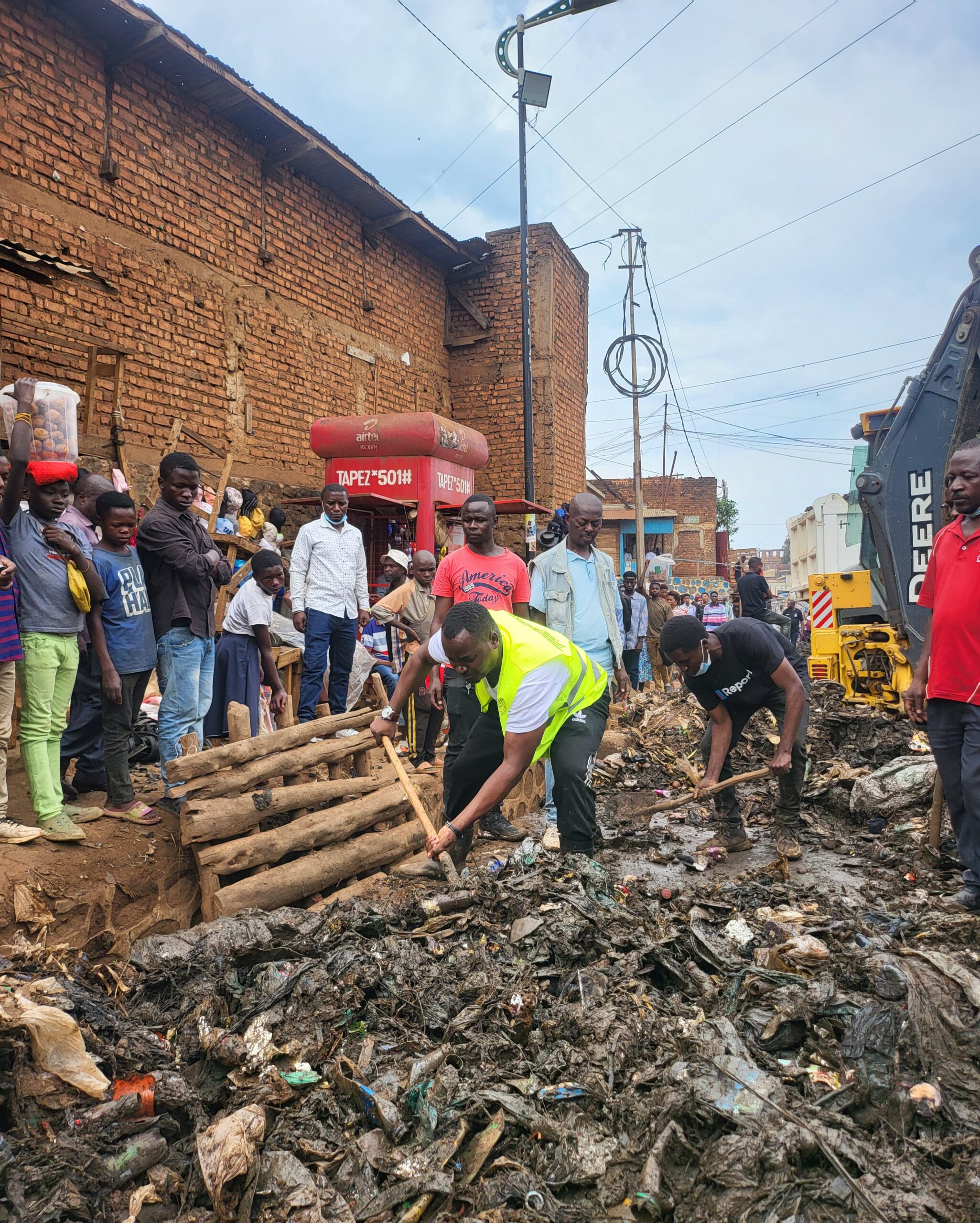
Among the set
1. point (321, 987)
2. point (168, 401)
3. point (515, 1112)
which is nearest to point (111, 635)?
point (321, 987)

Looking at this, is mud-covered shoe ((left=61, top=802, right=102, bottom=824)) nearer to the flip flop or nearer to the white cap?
the flip flop

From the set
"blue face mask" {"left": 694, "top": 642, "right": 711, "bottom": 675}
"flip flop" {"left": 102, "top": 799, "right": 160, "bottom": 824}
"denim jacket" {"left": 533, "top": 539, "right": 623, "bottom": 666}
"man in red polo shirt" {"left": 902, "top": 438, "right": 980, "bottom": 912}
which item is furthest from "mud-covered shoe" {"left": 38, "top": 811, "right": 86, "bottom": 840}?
"man in red polo shirt" {"left": 902, "top": 438, "right": 980, "bottom": 912}

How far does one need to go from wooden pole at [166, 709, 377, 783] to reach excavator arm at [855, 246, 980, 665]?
16.5ft

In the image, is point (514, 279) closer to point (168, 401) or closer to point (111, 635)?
point (168, 401)

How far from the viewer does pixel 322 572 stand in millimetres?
5863

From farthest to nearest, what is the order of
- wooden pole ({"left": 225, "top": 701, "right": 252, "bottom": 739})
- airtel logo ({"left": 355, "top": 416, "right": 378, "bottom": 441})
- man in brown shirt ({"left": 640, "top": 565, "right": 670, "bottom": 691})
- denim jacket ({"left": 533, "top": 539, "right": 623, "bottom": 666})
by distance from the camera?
man in brown shirt ({"left": 640, "top": 565, "right": 670, "bottom": 691}) < airtel logo ({"left": 355, "top": 416, "right": 378, "bottom": 441}) < denim jacket ({"left": 533, "top": 539, "right": 623, "bottom": 666}) < wooden pole ({"left": 225, "top": 701, "right": 252, "bottom": 739})

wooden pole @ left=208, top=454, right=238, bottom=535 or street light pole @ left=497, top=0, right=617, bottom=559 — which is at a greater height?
street light pole @ left=497, top=0, right=617, bottom=559

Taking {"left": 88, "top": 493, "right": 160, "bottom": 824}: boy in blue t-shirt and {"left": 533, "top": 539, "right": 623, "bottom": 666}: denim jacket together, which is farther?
{"left": 533, "top": 539, "right": 623, "bottom": 666}: denim jacket

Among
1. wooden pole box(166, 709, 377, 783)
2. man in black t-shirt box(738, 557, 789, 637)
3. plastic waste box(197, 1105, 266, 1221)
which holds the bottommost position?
plastic waste box(197, 1105, 266, 1221)

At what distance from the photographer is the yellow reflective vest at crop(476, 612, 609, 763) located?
3.35 m

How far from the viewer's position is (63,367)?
7.50 m

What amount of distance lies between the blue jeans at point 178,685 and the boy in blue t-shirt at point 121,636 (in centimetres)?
12

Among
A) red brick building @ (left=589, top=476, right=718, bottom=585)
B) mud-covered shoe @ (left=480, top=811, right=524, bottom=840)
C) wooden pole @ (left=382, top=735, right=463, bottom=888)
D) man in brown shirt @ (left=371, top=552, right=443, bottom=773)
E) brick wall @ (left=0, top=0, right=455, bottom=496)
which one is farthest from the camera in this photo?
red brick building @ (left=589, top=476, right=718, bottom=585)

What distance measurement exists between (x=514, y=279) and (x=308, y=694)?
35.6ft
